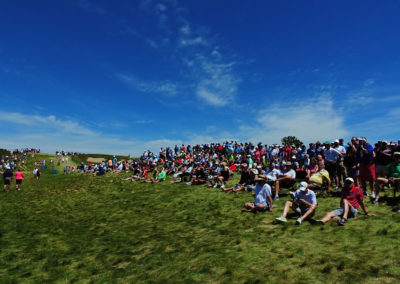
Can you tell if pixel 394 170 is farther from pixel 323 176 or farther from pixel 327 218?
pixel 327 218

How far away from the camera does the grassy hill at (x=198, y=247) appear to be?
4773 mm

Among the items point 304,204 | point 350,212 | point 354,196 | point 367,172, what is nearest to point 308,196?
point 304,204

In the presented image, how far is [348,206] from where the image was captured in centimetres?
769

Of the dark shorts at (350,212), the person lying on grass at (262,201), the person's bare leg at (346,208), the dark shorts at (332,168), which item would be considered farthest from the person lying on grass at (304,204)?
the dark shorts at (332,168)

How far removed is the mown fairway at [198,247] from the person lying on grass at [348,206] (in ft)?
0.78

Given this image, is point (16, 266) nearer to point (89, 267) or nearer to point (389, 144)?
point (89, 267)

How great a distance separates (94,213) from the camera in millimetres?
12102

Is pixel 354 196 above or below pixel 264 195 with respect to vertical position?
above

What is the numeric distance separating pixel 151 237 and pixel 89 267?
7.46 feet

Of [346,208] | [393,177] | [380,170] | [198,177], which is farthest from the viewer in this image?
[198,177]

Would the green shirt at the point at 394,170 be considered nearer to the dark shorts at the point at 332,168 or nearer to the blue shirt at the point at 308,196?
the dark shorts at the point at 332,168

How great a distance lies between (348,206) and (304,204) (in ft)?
4.47

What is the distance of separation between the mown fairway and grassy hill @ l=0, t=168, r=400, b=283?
21mm

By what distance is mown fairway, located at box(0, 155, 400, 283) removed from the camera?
15.7 ft
